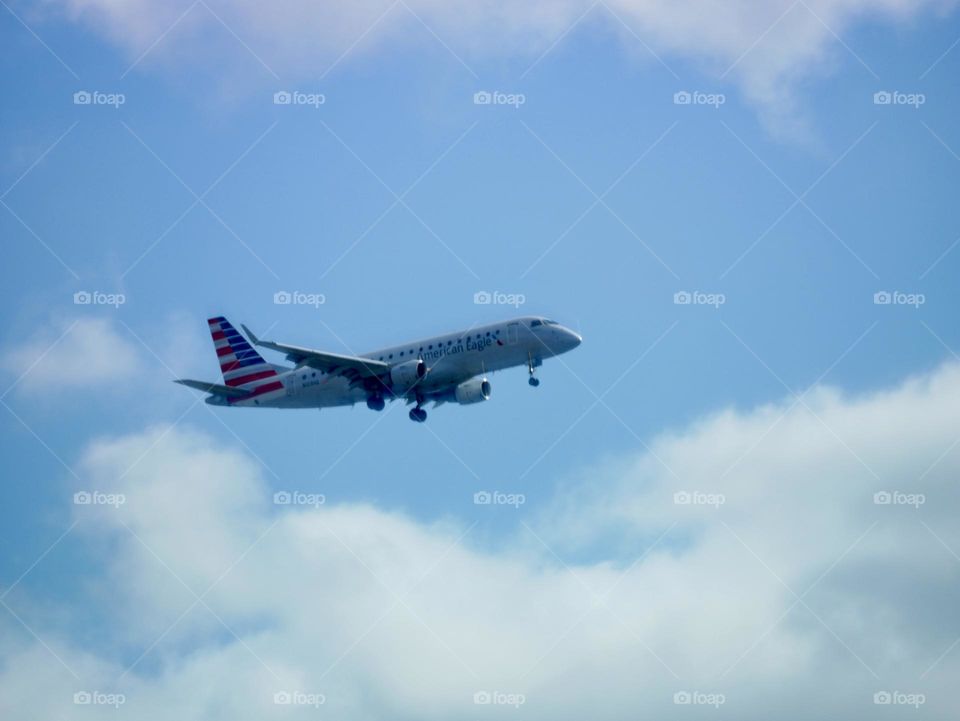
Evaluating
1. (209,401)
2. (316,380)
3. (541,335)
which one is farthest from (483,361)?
(209,401)

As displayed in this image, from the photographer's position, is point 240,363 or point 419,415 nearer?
point 419,415

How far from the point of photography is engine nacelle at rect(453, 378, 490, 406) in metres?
78.8

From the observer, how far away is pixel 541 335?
77375 mm

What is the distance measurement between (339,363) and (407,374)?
4.36 meters

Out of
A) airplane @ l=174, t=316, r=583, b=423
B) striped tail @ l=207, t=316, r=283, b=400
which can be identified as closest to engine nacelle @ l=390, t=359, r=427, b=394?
airplane @ l=174, t=316, r=583, b=423

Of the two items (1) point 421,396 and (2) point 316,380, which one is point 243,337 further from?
(1) point 421,396

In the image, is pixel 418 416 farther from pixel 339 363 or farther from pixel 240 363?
pixel 240 363

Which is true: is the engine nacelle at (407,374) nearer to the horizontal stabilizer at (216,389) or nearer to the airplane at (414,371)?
the airplane at (414,371)

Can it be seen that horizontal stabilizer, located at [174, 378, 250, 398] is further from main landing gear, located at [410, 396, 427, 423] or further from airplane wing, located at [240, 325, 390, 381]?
main landing gear, located at [410, 396, 427, 423]

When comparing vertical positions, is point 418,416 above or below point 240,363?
below

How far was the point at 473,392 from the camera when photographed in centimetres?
7888

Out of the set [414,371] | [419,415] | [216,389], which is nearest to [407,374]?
[414,371]

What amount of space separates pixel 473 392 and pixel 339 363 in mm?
8268

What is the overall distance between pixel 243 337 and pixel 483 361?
72.6 ft
